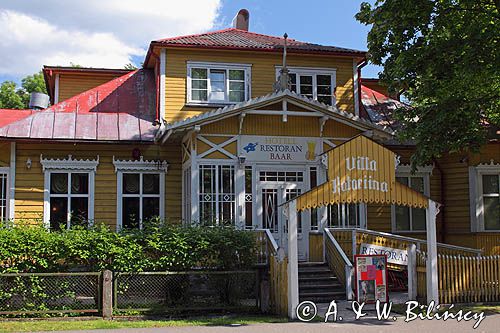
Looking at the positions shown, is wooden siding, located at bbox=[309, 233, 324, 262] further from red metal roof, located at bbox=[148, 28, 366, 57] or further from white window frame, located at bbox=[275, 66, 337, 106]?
red metal roof, located at bbox=[148, 28, 366, 57]

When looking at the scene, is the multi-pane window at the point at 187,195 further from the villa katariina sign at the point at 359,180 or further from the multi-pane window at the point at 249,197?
the villa katariina sign at the point at 359,180

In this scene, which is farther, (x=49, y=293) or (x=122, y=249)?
(x=122, y=249)

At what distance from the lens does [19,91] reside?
2120 inches

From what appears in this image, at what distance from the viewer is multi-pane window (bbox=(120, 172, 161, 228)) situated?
1825 cm

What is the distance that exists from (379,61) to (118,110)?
26.7 ft

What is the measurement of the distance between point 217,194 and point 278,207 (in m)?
1.78

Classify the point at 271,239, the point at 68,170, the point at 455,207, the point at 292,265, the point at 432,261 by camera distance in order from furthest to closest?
1. the point at 455,207
2. the point at 68,170
3. the point at 271,239
4. the point at 432,261
5. the point at 292,265

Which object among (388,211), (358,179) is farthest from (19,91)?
(358,179)

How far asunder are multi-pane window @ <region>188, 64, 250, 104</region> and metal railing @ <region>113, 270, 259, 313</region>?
693 centimetres

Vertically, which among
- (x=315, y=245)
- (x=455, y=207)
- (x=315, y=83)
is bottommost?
(x=315, y=245)

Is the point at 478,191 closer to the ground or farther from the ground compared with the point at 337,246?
farther from the ground

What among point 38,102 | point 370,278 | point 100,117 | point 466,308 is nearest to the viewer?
point 370,278

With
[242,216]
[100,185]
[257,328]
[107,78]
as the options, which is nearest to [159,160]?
[100,185]

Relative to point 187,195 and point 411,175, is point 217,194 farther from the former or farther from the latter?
point 411,175
